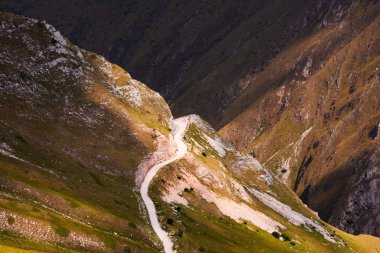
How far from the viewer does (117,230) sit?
269 ft

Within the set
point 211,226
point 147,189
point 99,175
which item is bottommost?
point 99,175

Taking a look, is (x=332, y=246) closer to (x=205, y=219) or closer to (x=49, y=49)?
(x=205, y=219)

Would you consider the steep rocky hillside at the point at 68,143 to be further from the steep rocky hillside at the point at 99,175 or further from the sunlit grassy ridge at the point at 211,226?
the sunlit grassy ridge at the point at 211,226

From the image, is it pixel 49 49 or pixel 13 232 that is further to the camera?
pixel 49 49

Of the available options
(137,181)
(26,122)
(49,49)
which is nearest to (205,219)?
(137,181)

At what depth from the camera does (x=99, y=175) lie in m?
107

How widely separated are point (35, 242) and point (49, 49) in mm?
84548

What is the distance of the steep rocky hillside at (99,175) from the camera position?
245ft

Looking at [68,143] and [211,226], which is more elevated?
[211,226]

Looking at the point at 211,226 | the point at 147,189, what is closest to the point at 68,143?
the point at 147,189

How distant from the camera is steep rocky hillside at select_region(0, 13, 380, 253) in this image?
7481cm

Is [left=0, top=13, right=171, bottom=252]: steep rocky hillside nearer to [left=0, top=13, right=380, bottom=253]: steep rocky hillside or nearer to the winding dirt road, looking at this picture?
[left=0, top=13, right=380, bottom=253]: steep rocky hillside

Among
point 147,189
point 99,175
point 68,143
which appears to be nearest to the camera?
point 99,175

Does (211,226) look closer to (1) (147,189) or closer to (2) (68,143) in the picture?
(1) (147,189)
